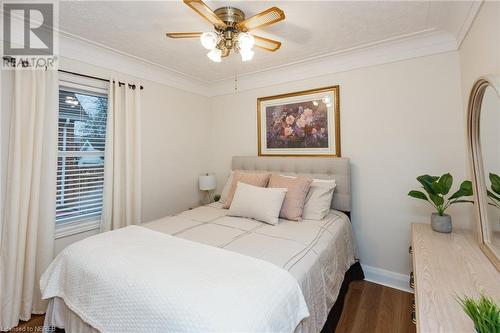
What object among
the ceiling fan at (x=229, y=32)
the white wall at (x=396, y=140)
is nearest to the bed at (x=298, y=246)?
the white wall at (x=396, y=140)

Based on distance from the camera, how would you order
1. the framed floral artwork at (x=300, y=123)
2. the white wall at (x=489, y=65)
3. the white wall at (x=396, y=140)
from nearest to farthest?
the white wall at (x=489, y=65) < the white wall at (x=396, y=140) < the framed floral artwork at (x=300, y=123)

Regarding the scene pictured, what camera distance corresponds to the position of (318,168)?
107 inches

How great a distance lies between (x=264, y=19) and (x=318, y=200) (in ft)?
5.46

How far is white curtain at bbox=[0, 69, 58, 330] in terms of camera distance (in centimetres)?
188

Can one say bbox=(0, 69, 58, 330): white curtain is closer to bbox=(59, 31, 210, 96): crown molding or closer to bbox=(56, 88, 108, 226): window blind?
bbox=(56, 88, 108, 226): window blind

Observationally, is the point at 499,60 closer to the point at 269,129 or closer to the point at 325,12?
the point at 325,12

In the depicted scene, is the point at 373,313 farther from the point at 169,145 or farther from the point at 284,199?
the point at 169,145

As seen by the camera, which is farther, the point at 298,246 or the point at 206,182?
the point at 206,182

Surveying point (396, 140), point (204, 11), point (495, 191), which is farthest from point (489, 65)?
point (204, 11)

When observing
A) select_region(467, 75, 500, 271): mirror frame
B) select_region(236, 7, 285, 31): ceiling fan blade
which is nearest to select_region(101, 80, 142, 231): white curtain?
select_region(236, 7, 285, 31): ceiling fan blade

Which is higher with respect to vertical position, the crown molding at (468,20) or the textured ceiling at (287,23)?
the textured ceiling at (287,23)

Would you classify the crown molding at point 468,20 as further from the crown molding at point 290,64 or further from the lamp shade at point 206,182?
the lamp shade at point 206,182

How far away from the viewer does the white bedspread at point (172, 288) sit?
1.00 meters

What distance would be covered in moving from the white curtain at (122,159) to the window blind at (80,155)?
0.55 ft
